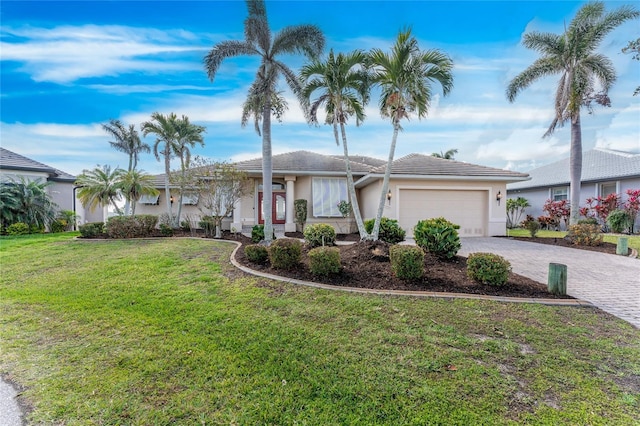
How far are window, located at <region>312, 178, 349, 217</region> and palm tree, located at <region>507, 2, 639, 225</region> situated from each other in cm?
1167

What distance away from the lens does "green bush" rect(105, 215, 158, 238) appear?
12.5 m

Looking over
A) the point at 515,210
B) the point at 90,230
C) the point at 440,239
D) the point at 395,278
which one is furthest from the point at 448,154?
the point at 90,230

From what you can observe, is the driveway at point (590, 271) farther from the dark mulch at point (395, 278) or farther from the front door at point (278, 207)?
the front door at point (278, 207)

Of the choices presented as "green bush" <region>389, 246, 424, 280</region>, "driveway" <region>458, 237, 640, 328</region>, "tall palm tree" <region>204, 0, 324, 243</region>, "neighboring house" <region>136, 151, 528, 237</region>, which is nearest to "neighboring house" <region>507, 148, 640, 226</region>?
"neighboring house" <region>136, 151, 528, 237</region>

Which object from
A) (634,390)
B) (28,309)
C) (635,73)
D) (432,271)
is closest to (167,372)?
(28,309)

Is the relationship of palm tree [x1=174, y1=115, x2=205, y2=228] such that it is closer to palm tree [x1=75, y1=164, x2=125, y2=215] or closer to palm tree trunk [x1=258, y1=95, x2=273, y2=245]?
palm tree [x1=75, y1=164, x2=125, y2=215]

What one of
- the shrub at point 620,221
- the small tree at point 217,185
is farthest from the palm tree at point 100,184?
the shrub at point 620,221

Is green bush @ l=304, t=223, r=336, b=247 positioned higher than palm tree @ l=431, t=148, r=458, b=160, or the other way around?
palm tree @ l=431, t=148, r=458, b=160

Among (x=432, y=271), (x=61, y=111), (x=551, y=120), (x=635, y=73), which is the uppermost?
(x=551, y=120)

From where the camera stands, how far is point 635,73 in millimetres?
6293

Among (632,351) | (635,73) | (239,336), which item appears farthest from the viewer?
(635,73)

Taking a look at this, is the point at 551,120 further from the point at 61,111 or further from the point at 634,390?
the point at 61,111

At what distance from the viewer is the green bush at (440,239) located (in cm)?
724

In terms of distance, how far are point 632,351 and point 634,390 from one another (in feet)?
3.39
